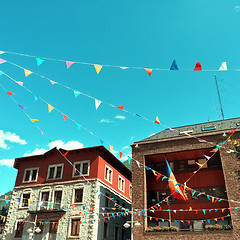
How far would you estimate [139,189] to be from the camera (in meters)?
22.5

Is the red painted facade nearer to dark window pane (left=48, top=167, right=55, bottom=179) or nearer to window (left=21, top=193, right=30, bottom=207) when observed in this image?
dark window pane (left=48, top=167, right=55, bottom=179)

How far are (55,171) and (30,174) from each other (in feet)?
10.0

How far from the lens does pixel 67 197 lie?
24.9 meters

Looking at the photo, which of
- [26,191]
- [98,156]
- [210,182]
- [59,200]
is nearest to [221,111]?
[210,182]

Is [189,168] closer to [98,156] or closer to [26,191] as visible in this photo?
[98,156]

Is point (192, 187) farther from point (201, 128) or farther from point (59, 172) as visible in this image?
point (59, 172)

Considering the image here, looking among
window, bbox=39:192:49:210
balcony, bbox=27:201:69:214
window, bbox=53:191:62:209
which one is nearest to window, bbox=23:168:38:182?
window, bbox=39:192:49:210

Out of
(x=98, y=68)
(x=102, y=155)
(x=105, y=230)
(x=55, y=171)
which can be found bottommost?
(x=105, y=230)

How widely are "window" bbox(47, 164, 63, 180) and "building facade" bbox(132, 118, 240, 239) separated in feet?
27.1

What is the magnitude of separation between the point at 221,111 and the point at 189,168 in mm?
8973

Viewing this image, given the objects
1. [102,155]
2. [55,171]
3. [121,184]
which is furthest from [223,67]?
[121,184]

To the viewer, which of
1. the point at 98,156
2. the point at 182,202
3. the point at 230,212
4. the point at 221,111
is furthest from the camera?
the point at 221,111

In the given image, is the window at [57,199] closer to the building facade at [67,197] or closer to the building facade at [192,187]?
the building facade at [67,197]

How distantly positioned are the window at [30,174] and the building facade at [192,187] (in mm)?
11358
